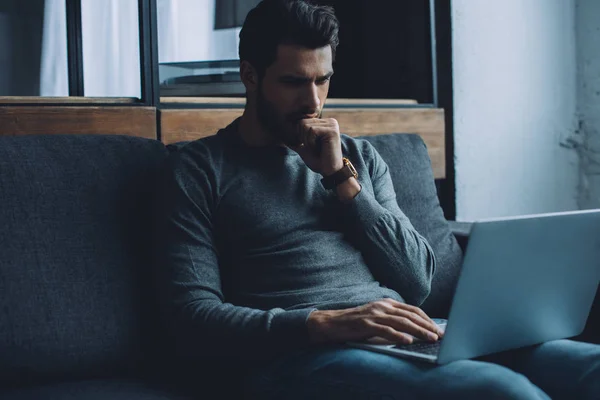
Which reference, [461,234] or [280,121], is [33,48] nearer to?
[280,121]

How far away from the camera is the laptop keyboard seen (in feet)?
4.03

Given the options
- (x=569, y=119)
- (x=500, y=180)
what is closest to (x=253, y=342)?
(x=500, y=180)

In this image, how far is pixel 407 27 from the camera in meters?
2.61

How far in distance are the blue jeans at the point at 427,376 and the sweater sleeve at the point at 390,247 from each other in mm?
257

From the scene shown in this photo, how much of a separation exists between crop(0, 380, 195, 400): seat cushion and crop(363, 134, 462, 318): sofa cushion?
2.58 ft

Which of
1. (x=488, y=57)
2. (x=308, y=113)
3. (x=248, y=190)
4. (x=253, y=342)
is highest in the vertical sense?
(x=488, y=57)

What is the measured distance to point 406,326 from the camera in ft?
4.16

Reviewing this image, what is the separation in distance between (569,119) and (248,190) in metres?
1.93

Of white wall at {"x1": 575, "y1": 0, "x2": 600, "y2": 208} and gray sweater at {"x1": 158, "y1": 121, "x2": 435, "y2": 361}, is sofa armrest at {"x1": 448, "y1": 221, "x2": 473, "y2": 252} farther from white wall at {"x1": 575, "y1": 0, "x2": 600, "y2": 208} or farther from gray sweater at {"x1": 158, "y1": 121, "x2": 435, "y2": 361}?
white wall at {"x1": 575, "y1": 0, "x2": 600, "y2": 208}

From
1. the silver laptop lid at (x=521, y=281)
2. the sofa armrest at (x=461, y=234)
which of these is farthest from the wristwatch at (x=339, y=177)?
the sofa armrest at (x=461, y=234)

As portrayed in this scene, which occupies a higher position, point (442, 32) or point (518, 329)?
point (442, 32)

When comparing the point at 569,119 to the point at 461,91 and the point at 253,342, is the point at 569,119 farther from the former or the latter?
the point at 253,342

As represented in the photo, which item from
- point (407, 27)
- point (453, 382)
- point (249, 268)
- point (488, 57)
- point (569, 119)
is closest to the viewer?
point (453, 382)

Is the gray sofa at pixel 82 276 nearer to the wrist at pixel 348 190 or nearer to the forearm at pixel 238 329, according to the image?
the forearm at pixel 238 329
